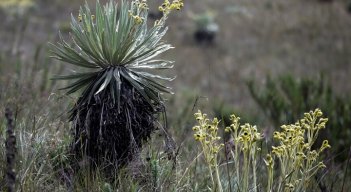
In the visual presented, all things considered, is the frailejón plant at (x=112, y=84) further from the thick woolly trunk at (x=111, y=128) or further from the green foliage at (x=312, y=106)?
the green foliage at (x=312, y=106)

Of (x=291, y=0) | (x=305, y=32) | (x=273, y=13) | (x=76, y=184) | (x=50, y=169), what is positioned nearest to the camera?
(x=76, y=184)

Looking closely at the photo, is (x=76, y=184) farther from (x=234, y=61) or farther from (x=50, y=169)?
(x=234, y=61)

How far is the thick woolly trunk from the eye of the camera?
3.24 m

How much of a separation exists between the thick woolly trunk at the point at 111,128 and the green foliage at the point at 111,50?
6 cm

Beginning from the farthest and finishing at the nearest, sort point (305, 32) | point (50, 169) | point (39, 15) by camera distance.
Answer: point (305, 32) → point (39, 15) → point (50, 169)

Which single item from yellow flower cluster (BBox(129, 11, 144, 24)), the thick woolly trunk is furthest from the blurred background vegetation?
yellow flower cluster (BBox(129, 11, 144, 24))

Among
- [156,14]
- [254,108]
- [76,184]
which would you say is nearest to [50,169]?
[76,184]

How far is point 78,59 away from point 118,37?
1.01 ft

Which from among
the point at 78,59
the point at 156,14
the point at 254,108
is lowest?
the point at 254,108

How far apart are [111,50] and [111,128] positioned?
1.63 ft

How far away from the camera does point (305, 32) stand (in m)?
18.8

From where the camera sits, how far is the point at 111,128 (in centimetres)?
328

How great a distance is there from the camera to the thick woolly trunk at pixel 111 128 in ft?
10.6

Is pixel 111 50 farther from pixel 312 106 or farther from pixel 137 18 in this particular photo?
pixel 312 106
